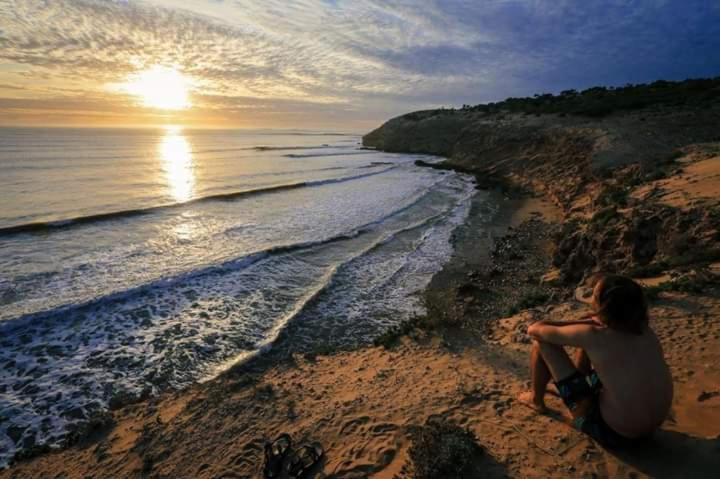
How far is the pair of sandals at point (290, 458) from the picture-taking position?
443cm

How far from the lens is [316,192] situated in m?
29.6

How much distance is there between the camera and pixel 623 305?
11.0ft

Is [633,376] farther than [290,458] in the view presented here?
No

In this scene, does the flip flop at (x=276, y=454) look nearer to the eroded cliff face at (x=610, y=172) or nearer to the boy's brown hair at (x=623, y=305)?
the boy's brown hair at (x=623, y=305)

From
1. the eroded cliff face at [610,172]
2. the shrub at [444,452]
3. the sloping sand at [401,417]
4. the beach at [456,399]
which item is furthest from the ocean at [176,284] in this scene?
the eroded cliff face at [610,172]

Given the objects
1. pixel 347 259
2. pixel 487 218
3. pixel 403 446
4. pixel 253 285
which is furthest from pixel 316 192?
pixel 403 446

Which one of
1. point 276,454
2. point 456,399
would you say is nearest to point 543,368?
point 456,399

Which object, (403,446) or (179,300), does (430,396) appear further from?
(179,300)

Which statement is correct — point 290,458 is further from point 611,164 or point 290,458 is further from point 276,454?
point 611,164

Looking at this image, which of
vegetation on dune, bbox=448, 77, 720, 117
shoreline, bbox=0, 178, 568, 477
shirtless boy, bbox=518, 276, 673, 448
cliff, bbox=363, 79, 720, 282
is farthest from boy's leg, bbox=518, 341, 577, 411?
vegetation on dune, bbox=448, 77, 720, 117

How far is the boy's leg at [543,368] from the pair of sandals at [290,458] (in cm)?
271

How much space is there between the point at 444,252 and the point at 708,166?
29.7 ft

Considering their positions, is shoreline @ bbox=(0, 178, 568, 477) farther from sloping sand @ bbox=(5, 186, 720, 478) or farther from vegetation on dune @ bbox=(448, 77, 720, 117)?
vegetation on dune @ bbox=(448, 77, 720, 117)

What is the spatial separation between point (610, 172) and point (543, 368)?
1874 cm
